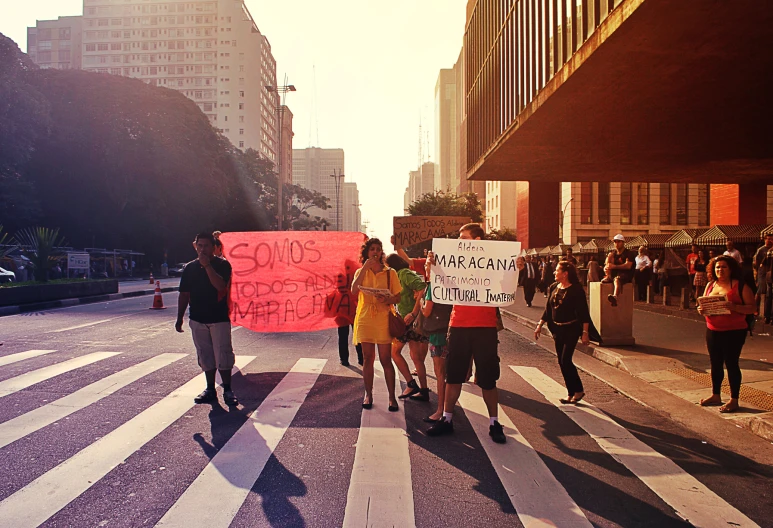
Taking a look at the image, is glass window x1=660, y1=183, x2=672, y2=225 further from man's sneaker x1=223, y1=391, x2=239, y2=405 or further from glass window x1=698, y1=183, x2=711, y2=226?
man's sneaker x1=223, y1=391, x2=239, y2=405

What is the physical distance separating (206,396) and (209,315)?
92 cm

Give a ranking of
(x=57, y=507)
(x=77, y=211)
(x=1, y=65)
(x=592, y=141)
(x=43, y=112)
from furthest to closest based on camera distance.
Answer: (x=77, y=211) < (x=43, y=112) < (x=1, y=65) < (x=592, y=141) < (x=57, y=507)

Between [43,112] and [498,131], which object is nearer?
[498,131]

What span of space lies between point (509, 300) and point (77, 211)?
174 feet

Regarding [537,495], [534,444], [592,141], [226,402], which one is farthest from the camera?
[592,141]

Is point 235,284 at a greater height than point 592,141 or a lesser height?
lesser

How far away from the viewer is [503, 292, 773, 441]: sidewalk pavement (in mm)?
6348

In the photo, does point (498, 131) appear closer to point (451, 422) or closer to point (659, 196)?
point (451, 422)

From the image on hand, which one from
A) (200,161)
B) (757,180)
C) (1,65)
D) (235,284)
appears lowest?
(235,284)

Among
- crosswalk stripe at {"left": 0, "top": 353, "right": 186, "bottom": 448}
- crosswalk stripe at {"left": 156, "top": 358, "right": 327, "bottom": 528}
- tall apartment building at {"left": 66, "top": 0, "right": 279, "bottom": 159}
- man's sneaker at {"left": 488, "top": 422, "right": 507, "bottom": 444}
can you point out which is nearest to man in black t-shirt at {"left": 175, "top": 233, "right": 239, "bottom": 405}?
crosswalk stripe at {"left": 156, "top": 358, "right": 327, "bottom": 528}

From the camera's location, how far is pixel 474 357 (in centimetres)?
534

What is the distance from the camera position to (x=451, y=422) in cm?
548

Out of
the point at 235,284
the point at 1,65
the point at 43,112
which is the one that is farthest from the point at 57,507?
the point at 43,112

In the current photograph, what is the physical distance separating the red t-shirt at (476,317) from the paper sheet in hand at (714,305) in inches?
107
